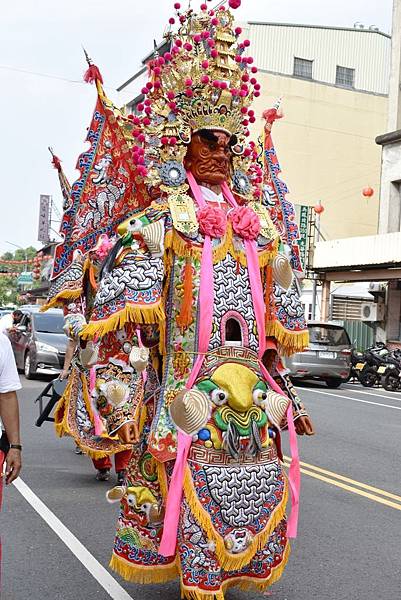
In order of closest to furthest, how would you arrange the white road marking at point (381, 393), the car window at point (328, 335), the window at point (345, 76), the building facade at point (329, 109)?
the white road marking at point (381, 393)
the car window at point (328, 335)
the building facade at point (329, 109)
the window at point (345, 76)

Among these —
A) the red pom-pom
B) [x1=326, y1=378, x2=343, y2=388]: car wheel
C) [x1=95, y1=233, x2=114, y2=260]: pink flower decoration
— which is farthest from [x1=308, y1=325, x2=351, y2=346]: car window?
[x1=95, y1=233, x2=114, y2=260]: pink flower decoration

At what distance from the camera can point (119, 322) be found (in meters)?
3.97

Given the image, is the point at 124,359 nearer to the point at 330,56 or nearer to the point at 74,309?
the point at 74,309

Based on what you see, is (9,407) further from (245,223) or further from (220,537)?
(245,223)

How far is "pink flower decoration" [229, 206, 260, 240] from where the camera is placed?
13.6ft

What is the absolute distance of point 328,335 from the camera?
63.2ft

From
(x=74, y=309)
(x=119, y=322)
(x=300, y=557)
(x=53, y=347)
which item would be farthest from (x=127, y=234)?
(x=53, y=347)

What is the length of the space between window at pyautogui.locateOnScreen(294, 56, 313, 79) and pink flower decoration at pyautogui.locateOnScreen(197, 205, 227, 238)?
37036 millimetres

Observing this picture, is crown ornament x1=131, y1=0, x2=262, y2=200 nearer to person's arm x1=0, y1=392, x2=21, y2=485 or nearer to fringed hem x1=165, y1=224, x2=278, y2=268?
fringed hem x1=165, y1=224, x2=278, y2=268

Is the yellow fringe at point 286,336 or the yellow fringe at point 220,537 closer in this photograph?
the yellow fringe at point 220,537

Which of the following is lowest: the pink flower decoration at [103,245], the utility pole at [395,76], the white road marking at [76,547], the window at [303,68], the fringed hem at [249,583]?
the white road marking at [76,547]

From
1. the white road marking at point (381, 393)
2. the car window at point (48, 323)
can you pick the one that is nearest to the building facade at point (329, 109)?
the white road marking at point (381, 393)

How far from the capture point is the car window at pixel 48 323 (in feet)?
57.7

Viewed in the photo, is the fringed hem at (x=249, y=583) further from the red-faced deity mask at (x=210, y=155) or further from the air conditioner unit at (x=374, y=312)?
the air conditioner unit at (x=374, y=312)
